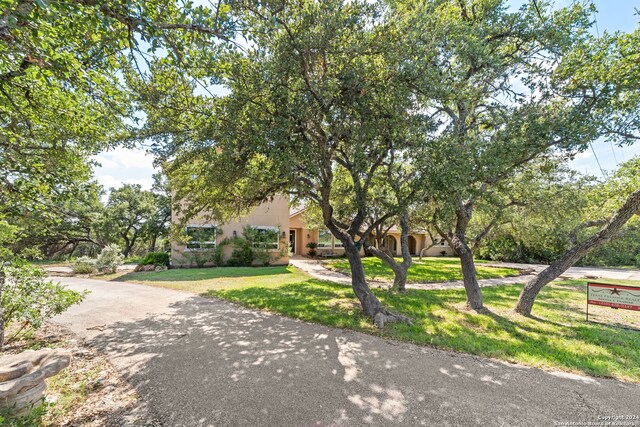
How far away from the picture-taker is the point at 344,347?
5070 mm

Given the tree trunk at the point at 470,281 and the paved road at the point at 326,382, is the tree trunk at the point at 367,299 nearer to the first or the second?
the paved road at the point at 326,382

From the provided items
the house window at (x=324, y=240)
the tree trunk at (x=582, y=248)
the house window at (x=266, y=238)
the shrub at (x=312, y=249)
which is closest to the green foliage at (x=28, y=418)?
the tree trunk at (x=582, y=248)

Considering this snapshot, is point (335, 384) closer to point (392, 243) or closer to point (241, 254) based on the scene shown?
point (241, 254)

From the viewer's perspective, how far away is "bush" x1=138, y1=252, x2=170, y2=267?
15.9 m

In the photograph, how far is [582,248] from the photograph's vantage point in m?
6.64

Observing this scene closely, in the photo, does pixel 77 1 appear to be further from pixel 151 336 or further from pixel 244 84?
pixel 151 336

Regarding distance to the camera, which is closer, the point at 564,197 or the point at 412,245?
the point at 564,197

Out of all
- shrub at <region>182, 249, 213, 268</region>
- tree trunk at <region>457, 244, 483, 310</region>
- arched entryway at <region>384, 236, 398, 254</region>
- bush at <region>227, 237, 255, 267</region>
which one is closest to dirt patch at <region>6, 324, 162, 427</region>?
tree trunk at <region>457, 244, 483, 310</region>

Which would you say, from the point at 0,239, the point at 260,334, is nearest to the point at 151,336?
the point at 260,334

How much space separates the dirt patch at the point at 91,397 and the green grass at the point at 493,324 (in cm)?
385

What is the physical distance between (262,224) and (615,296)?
1663 cm

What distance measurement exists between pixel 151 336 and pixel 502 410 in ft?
19.9

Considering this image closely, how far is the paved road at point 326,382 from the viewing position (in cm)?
314

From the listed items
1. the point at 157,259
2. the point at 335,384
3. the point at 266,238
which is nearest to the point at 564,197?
the point at 335,384
